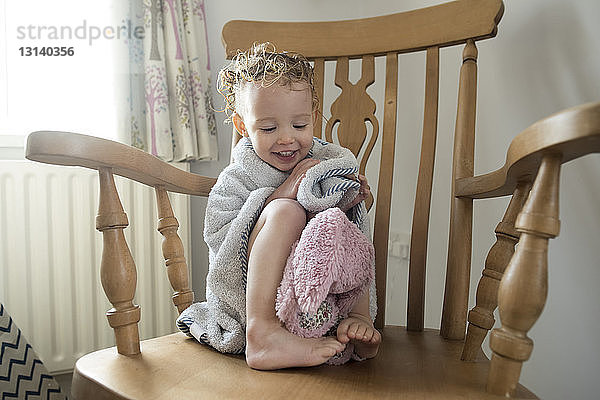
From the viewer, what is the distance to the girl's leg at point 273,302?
764mm

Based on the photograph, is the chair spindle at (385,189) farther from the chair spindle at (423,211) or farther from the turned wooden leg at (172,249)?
the turned wooden leg at (172,249)

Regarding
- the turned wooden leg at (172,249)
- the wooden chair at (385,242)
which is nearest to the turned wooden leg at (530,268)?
the wooden chair at (385,242)

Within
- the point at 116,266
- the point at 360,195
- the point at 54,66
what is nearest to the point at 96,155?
the point at 116,266

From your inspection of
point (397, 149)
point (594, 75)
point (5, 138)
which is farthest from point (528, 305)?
point (5, 138)

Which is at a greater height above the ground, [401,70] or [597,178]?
[401,70]

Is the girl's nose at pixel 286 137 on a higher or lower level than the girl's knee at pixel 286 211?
higher

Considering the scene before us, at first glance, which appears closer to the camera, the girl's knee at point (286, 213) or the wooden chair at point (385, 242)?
the wooden chair at point (385, 242)

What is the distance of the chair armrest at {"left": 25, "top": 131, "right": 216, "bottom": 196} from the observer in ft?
2.43

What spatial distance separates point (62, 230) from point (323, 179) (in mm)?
970

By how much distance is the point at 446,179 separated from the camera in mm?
1381

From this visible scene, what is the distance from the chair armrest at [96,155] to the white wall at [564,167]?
0.69m

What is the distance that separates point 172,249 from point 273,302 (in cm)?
26

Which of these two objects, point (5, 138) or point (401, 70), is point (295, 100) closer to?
point (401, 70)

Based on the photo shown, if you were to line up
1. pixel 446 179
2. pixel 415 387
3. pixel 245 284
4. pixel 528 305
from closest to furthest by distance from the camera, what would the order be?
pixel 528 305
pixel 415 387
pixel 245 284
pixel 446 179
